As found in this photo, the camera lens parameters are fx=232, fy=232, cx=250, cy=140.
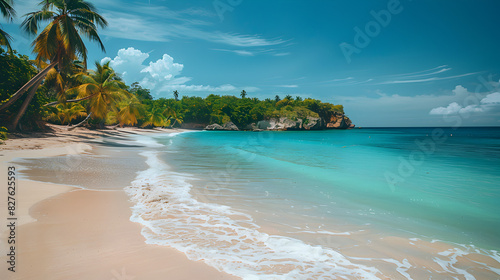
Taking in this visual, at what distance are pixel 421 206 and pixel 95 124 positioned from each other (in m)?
40.3

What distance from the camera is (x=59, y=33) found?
15.3 m

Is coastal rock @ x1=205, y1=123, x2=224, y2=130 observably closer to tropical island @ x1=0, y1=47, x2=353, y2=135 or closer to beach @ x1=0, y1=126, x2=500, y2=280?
tropical island @ x1=0, y1=47, x2=353, y2=135

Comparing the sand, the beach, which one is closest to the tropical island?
the beach

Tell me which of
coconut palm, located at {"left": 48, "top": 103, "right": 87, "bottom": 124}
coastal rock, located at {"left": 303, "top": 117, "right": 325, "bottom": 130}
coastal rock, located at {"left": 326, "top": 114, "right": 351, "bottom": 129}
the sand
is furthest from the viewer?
coastal rock, located at {"left": 326, "top": 114, "right": 351, "bottom": 129}

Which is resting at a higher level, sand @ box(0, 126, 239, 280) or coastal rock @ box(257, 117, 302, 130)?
coastal rock @ box(257, 117, 302, 130)

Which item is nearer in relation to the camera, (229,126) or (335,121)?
(229,126)

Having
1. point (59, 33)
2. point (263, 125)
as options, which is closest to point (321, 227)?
point (59, 33)

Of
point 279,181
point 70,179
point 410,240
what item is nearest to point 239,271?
point 410,240

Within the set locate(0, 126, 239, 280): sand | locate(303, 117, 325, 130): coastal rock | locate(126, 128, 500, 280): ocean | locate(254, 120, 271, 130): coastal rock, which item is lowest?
locate(126, 128, 500, 280): ocean

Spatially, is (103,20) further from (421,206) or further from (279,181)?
(421,206)

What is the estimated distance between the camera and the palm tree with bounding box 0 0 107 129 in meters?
15.0

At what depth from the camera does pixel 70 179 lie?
6723 millimetres

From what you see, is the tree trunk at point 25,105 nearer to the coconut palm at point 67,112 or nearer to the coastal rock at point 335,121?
the coconut palm at point 67,112

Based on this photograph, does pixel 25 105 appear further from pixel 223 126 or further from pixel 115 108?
pixel 223 126
